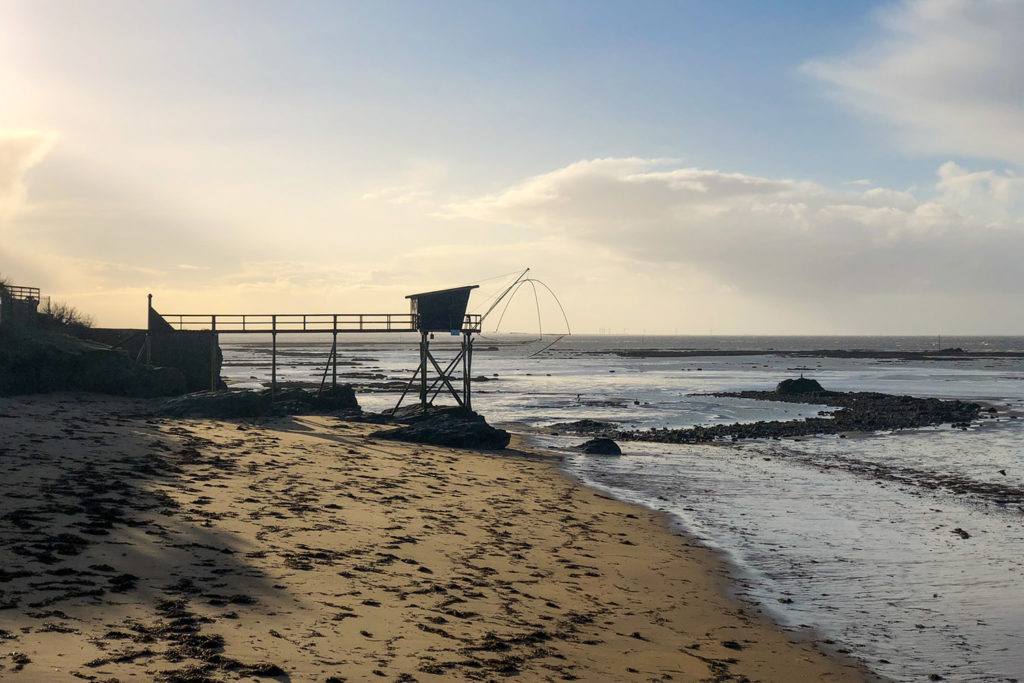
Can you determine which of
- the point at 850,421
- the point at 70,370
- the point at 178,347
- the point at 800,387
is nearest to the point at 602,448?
the point at 850,421

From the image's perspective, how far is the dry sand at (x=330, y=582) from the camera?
773cm

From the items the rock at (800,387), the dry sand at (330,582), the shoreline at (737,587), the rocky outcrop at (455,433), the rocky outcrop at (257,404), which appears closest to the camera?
the dry sand at (330,582)

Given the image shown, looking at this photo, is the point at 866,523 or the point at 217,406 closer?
the point at 866,523

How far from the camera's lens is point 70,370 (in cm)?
3086

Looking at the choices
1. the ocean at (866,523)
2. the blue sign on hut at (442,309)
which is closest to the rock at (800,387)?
the ocean at (866,523)

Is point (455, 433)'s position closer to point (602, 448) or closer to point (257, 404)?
point (602, 448)

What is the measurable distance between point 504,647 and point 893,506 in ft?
45.4

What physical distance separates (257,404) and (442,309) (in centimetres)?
1075

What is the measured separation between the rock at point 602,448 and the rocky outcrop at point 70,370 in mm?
18190

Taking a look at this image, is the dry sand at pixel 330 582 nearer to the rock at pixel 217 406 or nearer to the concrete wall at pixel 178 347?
the rock at pixel 217 406

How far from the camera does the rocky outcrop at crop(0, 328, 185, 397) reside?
29.0 meters

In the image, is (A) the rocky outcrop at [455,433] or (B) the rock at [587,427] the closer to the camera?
(A) the rocky outcrop at [455,433]

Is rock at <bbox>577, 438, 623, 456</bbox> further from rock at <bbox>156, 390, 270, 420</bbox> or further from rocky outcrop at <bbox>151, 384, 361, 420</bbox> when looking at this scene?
rock at <bbox>156, 390, 270, 420</bbox>

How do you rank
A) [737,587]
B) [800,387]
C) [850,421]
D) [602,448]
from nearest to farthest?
[737,587], [602,448], [850,421], [800,387]
